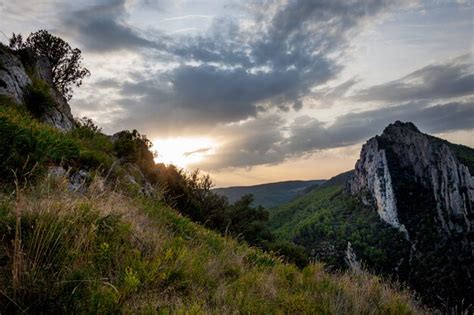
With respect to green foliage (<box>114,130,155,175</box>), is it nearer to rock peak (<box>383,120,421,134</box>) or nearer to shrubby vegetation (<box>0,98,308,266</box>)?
shrubby vegetation (<box>0,98,308,266</box>)

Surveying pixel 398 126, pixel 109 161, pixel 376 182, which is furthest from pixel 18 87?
pixel 398 126

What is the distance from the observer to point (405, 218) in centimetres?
14162

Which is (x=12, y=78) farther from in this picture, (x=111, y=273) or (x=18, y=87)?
(x=111, y=273)

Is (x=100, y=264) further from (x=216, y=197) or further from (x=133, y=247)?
(x=216, y=197)

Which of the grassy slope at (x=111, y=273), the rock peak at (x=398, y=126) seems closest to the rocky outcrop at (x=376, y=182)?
the rock peak at (x=398, y=126)

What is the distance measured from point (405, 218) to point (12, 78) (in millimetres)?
151792

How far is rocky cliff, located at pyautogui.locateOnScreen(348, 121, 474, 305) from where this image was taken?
352 feet

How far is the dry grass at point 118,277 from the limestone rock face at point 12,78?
825cm

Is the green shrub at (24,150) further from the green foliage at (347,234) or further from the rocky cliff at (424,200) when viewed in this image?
the green foliage at (347,234)

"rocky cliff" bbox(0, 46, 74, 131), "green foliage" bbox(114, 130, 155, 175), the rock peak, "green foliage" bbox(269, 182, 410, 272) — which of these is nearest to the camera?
"rocky cliff" bbox(0, 46, 74, 131)

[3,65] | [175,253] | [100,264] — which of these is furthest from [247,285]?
[3,65]

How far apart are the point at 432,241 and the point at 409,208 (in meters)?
22.3

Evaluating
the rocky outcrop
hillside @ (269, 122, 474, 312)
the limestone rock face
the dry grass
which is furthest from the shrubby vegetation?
the rocky outcrop

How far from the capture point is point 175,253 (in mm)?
4938
